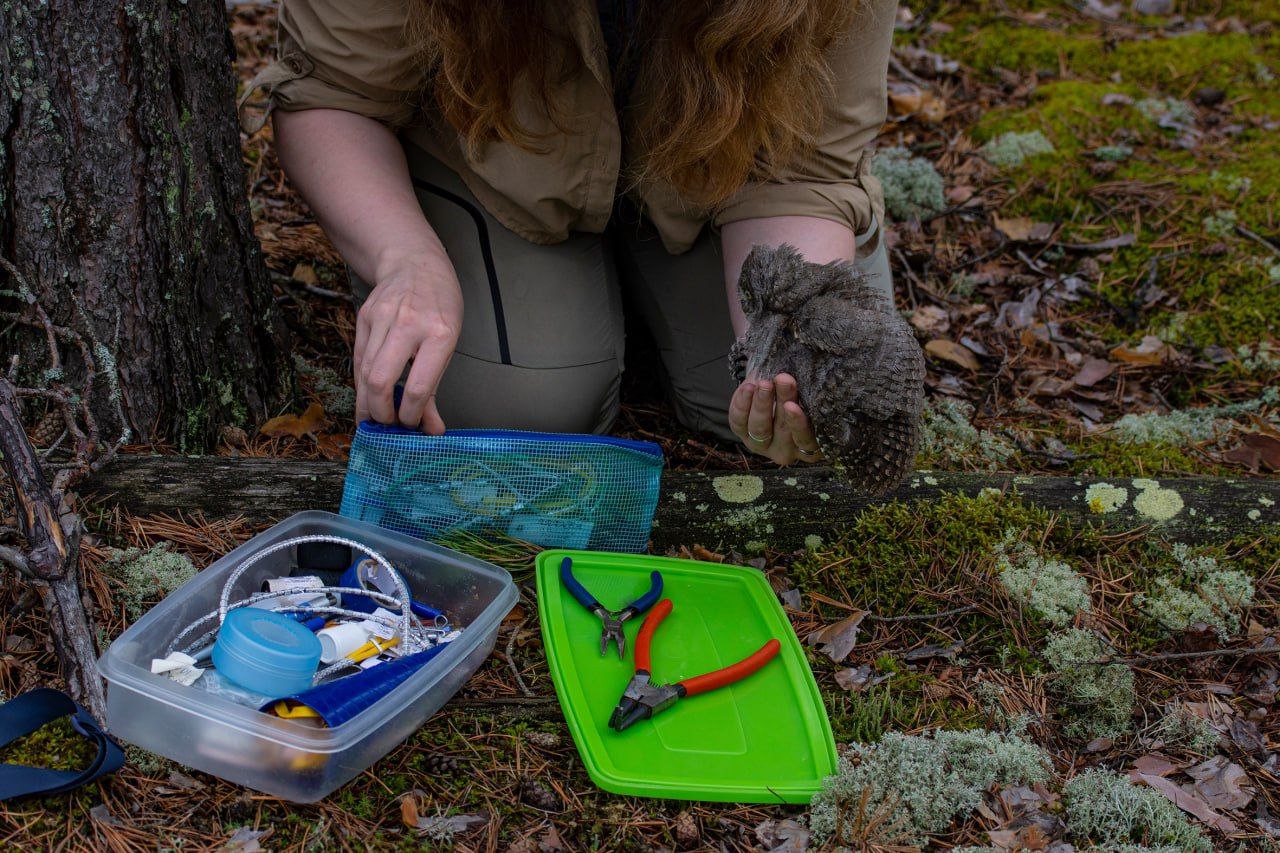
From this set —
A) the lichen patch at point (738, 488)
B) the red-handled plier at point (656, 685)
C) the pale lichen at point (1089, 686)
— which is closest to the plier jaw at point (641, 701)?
the red-handled plier at point (656, 685)

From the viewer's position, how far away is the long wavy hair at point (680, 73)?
207 cm

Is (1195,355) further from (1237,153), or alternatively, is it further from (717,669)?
(717,669)

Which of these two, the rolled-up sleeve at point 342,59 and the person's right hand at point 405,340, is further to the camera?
the rolled-up sleeve at point 342,59

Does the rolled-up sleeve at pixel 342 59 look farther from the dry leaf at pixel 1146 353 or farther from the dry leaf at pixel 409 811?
the dry leaf at pixel 1146 353

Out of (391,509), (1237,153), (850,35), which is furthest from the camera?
(1237,153)

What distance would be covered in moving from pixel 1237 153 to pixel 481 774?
12.4 ft

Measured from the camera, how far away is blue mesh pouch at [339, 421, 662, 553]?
7.10 feet

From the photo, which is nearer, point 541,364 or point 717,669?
point 717,669

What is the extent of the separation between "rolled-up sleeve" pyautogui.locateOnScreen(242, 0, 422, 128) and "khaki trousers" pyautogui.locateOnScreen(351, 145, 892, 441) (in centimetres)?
32

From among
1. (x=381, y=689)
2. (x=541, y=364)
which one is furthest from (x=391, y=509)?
(x=541, y=364)

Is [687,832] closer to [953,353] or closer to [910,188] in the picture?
[953,353]

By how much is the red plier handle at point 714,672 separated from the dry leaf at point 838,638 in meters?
0.12

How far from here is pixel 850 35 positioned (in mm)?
2377

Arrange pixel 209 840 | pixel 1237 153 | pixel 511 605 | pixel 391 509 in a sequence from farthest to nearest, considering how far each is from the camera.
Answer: pixel 1237 153 < pixel 391 509 < pixel 511 605 < pixel 209 840
